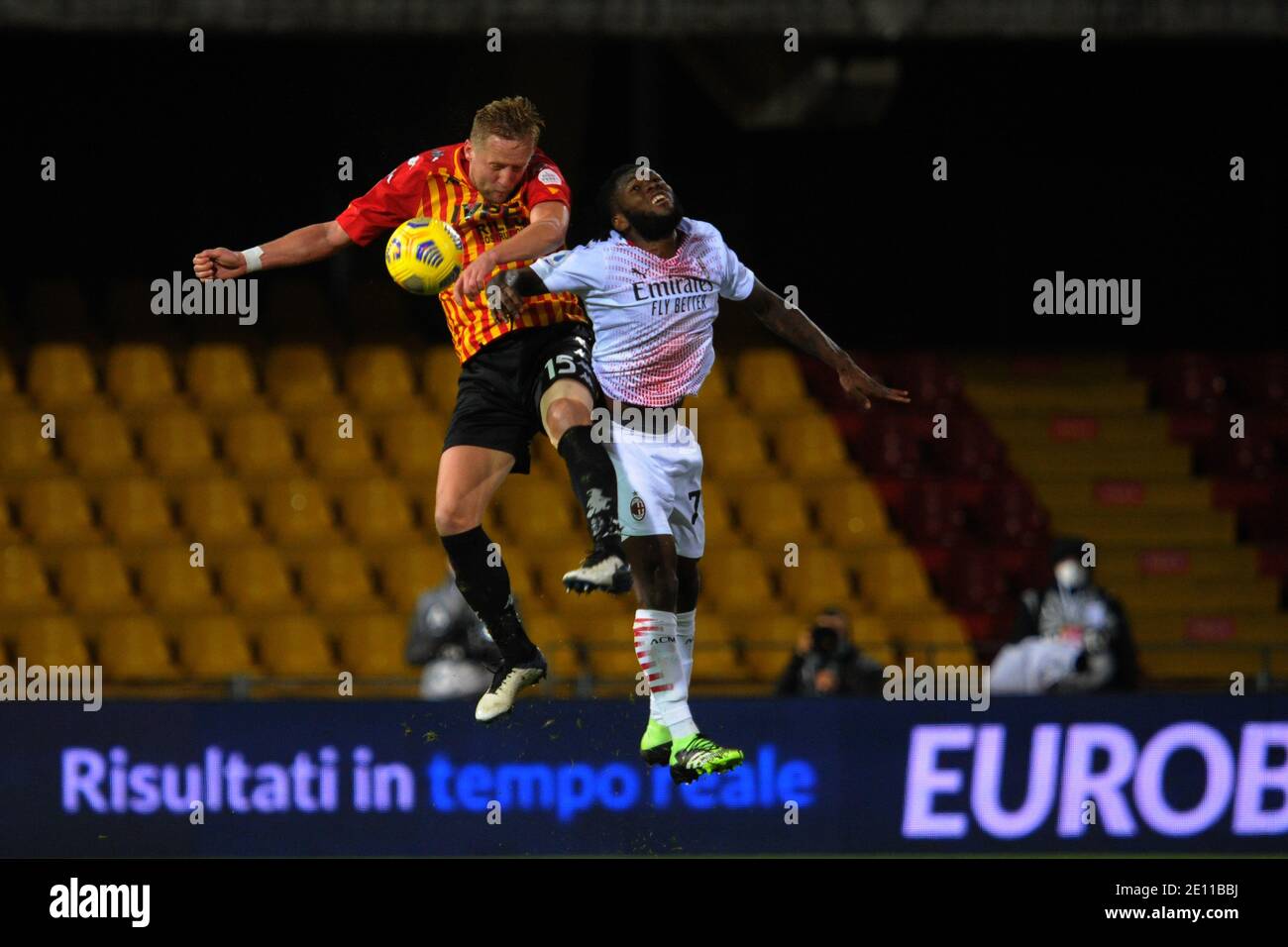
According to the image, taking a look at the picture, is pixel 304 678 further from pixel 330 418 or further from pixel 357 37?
pixel 357 37

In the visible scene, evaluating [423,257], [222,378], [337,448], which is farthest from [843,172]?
[423,257]

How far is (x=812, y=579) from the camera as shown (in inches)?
649

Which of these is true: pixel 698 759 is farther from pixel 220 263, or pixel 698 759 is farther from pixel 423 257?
pixel 220 263

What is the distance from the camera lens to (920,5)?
15.0 meters

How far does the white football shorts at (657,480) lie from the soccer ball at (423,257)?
88 centimetres

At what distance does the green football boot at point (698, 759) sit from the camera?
23.4ft

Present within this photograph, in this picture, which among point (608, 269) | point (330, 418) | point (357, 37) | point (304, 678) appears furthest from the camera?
point (330, 418)

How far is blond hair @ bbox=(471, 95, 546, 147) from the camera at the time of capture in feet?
23.9

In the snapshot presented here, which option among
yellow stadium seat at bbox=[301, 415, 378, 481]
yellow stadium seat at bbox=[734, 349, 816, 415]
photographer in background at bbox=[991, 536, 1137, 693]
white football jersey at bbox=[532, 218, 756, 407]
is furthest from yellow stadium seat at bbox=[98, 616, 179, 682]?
white football jersey at bbox=[532, 218, 756, 407]

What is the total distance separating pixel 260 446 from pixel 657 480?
986 cm

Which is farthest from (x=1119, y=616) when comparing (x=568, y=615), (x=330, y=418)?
(x=330, y=418)

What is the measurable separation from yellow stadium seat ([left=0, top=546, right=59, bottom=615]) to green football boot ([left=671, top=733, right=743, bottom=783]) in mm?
9642

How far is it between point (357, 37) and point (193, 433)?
3.49 meters

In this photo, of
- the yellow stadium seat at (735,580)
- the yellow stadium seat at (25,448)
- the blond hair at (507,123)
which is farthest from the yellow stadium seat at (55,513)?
the blond hair at (507,123)
